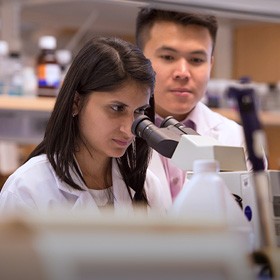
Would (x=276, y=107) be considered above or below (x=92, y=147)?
below

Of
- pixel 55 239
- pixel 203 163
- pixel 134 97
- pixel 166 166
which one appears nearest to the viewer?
pixel 55 239

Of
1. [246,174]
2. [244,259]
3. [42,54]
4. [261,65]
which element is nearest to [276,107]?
[261,65]

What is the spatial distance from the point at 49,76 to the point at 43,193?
1772 millimetres

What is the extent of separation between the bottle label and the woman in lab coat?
160cm

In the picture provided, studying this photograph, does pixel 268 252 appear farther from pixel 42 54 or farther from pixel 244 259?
pixel 42 54

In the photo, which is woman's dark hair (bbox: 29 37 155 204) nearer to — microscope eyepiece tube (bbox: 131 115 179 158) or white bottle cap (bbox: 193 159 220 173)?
microscope eyepiece tube (bbox: 131 115 179 158)

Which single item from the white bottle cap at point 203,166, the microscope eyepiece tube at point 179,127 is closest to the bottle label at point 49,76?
the microscope eyepiece tube at point 179,127

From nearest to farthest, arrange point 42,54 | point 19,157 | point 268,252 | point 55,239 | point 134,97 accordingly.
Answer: point 55,239 → point 268,252 → point 134,97 → point 42,54 → point 19,157

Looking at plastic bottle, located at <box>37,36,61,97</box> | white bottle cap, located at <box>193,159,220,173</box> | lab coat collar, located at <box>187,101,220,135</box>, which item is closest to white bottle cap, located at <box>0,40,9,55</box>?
plastic bottle, located at <box>37,36,61,97</box>

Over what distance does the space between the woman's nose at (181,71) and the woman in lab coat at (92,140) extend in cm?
33

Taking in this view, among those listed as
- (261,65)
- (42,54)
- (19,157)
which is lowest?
(19,157)

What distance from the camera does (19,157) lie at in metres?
3.82

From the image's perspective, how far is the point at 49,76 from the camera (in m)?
3.12

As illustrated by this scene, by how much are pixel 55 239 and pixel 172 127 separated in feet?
2.24
